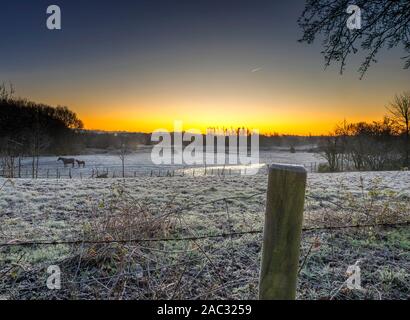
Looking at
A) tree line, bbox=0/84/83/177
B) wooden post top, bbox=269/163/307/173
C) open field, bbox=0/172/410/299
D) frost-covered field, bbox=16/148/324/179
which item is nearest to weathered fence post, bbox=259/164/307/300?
wooden post top, bbox=269/163/307/173

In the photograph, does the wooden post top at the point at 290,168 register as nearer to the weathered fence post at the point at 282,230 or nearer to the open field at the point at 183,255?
the weathered fence post at the point at 282,230

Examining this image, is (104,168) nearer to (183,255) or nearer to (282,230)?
(183,255)

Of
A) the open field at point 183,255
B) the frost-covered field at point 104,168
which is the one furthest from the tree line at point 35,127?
the open field at point 183,255

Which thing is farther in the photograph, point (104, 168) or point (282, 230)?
point (104, 168)

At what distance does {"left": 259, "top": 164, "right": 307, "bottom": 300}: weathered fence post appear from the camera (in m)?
1.85

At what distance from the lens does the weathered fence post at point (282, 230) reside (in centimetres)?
185

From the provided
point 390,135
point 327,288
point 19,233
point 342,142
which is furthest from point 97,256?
point 390,135

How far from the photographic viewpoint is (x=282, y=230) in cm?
188

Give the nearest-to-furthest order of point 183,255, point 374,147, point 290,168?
point 290,168 → point 183,255 → point 374,147

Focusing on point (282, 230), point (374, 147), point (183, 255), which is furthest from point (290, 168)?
point (374, 147)

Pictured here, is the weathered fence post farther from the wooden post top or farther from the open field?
the open field

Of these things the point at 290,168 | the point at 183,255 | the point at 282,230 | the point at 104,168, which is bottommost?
the point at 104,168
